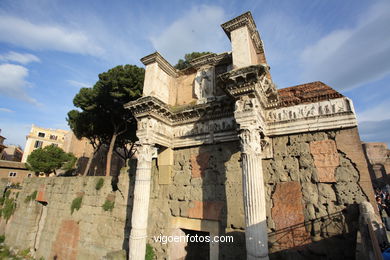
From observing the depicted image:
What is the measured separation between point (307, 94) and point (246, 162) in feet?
9.53

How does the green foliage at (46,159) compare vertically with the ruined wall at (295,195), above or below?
above

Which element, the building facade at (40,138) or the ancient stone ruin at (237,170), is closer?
the ancient stone ruin at (237,170)

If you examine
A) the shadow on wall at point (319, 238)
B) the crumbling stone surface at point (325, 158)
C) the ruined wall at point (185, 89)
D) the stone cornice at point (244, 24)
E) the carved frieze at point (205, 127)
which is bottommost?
the shadow on wall at point (319, 238)

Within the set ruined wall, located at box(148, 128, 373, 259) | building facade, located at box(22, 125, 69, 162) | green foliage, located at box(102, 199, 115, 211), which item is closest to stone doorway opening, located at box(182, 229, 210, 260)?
ruined wall, located at box(148, 128, 373, 259)

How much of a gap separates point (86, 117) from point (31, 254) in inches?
394

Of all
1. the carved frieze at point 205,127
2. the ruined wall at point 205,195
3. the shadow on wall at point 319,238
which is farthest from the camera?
the carved frieze at point 205,127

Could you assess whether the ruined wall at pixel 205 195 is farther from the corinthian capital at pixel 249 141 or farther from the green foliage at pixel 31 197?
the green foliage at pixel 31 197

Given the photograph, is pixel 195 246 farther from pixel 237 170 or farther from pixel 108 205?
pixel 108 205

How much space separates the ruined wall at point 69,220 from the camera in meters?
7.76

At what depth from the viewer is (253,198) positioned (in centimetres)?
425

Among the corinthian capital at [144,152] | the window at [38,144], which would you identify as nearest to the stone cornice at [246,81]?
the corinthian capital at [144,152]

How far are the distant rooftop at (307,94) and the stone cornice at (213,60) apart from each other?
221 cm

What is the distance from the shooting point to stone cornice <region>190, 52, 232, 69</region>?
6.78m

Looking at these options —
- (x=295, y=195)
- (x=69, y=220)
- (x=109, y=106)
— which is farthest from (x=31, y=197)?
(x=295, y=195)
